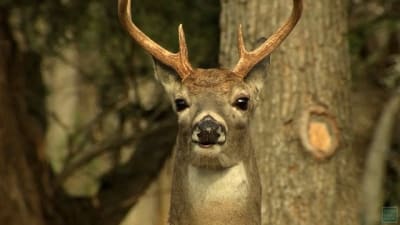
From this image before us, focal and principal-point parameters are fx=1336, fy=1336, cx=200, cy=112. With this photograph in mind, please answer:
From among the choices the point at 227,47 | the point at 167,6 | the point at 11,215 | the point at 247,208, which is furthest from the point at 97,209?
the point at 247,208

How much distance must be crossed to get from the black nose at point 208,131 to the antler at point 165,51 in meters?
0.56

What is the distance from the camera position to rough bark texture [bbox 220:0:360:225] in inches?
370

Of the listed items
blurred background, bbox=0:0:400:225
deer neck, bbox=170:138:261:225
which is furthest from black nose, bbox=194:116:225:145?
blurred background, bbox=0:0:400:225

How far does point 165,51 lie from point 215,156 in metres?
0.83

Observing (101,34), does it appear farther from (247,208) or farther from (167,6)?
(247,208)

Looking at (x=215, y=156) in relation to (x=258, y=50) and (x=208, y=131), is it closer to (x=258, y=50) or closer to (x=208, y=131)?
(x=208, y=131)

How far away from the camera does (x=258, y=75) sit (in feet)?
23.9

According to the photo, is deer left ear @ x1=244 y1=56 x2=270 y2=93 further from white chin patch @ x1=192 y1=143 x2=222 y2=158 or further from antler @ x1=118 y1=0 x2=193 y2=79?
white chin patch @ x1=192 y1=143 x2=222 y2=158

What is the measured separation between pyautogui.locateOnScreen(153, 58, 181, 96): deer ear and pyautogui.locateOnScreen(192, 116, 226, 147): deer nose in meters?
0.60

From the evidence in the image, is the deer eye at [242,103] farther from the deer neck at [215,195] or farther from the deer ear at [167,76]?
the deer ear at [167,76]

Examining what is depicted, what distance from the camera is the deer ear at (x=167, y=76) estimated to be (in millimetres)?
7188

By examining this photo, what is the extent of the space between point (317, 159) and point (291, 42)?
85 cm

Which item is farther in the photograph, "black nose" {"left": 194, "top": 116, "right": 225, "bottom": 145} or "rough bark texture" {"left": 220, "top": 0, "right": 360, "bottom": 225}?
"rough bark texture" {"left": 220, "top": 0, "right": 360, "bottom": 225}

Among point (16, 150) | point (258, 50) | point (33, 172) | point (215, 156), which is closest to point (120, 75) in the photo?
point (33, 172)
